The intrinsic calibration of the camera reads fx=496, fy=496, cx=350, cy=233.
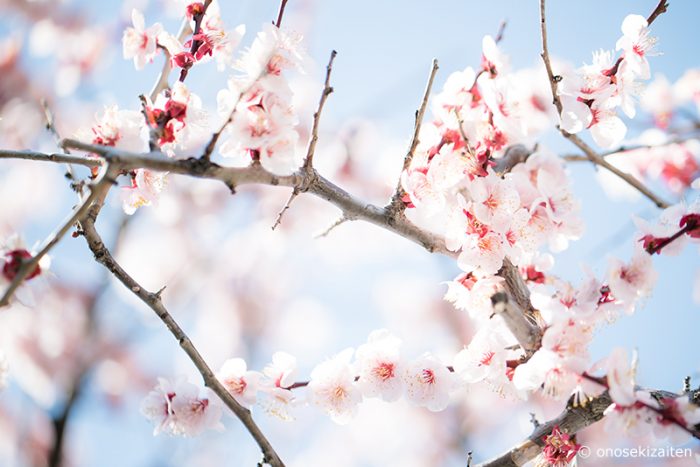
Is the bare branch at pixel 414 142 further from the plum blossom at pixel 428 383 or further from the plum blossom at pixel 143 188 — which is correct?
the plum blossom at pixel 143 188

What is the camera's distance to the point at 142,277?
7.87 metres

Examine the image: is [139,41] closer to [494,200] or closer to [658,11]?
[494,200]

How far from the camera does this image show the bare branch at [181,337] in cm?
132

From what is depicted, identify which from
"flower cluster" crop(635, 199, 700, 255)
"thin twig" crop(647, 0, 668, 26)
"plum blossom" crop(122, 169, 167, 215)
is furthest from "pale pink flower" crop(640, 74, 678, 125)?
"plum blossom" crop(122, 169, 167, 215)

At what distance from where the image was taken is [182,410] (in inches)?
61.2

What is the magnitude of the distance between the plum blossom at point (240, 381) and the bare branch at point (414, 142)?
26.9 inches

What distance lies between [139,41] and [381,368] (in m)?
1.36

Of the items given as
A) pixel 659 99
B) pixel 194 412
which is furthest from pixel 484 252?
pixel 659 99

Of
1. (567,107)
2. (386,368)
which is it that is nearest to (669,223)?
(567,107)

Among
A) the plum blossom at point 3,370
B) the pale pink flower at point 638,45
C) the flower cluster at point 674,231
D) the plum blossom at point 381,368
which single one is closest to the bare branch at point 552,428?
the plum blossom at point 381,368

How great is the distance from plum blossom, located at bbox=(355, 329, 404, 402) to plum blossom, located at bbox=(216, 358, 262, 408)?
1.10 feet

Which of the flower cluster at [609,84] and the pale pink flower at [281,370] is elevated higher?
the flower cluster at [609,84]

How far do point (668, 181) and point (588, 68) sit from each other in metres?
3.36

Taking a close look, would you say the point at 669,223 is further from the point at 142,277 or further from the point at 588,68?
the point at 142,277
